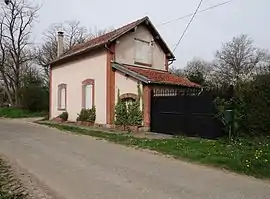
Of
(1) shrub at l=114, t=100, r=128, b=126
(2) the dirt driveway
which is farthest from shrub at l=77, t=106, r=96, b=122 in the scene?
(2) the dirt driveway

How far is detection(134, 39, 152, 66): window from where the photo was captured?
22219 millimetres

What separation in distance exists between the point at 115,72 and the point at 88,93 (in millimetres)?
3437

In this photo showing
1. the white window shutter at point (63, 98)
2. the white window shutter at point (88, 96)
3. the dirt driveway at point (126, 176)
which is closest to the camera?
the dirt driveway at point (126, 176)

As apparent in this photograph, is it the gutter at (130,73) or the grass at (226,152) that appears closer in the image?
the grass at (226,152)

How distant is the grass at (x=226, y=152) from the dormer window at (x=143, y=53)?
8.79 meters

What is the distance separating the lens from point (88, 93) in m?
22.8

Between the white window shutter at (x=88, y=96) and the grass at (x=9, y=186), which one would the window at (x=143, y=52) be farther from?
the grass at (x=9, y=186)

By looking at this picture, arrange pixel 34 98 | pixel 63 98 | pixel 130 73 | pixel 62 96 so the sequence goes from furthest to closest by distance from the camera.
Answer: pixel 34 98, pixel 62 96, pixel 63 98, pixel 130 73

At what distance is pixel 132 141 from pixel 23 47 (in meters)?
35.7

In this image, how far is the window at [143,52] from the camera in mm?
22219

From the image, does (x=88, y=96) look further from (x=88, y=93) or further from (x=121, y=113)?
(x=121, y=113)

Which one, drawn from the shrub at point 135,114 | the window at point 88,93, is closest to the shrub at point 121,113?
the shrub at point 135,114

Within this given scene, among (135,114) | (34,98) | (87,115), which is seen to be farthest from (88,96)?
(34,98)

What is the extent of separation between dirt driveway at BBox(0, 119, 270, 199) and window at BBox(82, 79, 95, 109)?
10.4 metres
